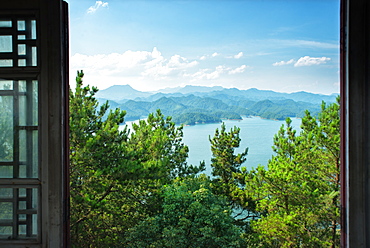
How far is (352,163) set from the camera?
111 centimetres

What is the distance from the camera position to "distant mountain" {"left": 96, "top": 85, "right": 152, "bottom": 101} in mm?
15086

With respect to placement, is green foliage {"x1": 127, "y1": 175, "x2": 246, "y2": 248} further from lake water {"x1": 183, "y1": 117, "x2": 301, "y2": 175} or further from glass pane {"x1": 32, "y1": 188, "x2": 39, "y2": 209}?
glass pane {"x1": 32, "y1": 188, "x2": 39, "y2": 209}

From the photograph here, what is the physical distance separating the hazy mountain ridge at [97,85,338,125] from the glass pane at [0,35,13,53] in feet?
34.5

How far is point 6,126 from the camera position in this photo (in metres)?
1.18

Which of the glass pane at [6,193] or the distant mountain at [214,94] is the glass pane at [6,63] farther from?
the distant mountain at [214,94]

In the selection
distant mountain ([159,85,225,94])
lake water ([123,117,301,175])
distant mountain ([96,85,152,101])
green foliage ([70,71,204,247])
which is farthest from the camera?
distant mountain ([159,85,225,94])

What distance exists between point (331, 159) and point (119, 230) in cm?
416

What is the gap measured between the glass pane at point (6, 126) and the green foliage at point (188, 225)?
3.73 m

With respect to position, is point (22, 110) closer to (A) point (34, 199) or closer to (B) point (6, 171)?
(B) point (6, 171)

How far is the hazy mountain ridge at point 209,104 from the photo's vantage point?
42.9ft

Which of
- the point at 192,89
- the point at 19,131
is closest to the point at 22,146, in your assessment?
the point at 19,131

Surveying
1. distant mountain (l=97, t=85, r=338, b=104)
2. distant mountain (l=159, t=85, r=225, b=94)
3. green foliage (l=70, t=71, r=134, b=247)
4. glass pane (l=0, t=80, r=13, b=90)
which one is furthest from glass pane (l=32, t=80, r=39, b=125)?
distant mountain (l=159, t=85, r=225, b=94)

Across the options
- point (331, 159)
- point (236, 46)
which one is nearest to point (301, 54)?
point (236, 46)

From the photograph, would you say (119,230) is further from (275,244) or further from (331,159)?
(331,159)
